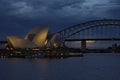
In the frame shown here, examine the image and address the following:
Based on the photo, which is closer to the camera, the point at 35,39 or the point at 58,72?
the point at 58,72

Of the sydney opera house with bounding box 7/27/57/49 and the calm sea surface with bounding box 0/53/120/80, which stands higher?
the sydney opera house with bounding box 7/27/57/49

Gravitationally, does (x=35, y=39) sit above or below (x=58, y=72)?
above

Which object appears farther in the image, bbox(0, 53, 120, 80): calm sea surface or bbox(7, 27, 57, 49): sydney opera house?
bbox(7, 27, 57, 49): sydney opera house

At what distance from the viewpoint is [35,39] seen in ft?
340

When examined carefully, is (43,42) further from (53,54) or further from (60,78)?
(60,78)

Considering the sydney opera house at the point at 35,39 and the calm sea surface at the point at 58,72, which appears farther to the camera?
the sydney opera house at the point at 35,39

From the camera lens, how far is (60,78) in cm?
3934

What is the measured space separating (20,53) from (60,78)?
69.7 metres

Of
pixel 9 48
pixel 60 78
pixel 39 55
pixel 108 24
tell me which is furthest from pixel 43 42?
pixel 60 78

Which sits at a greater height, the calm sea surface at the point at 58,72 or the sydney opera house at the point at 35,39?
the sydney opera house at the point at 35,39

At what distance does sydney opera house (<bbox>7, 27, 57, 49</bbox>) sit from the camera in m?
101

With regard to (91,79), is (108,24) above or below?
above

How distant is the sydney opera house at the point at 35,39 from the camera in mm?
100562

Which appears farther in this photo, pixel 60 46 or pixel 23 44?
pixel 60 46
